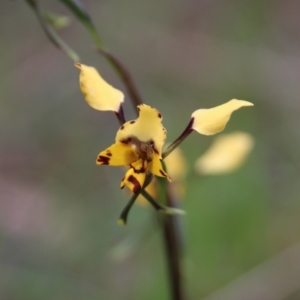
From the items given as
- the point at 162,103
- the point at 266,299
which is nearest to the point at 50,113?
the point at 162,103

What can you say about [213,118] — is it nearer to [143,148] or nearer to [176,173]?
[143,148]

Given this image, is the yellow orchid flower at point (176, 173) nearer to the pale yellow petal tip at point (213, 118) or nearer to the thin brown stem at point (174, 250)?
the thin brown stem at point (174, 250)

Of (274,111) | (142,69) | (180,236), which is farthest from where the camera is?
(142,69)

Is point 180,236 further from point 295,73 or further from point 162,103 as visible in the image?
point 295,73

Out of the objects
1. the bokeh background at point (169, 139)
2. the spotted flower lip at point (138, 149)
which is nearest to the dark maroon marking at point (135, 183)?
the spotted flower lip at point (138, 149)

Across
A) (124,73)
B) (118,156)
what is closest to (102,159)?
(118,156)
